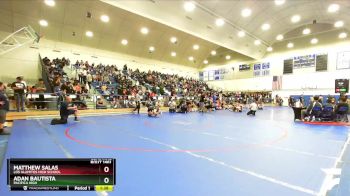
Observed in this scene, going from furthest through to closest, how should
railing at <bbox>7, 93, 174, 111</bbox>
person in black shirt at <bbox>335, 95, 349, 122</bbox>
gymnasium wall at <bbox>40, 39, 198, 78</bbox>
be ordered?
gymnasium wall at <bbox>40, 39, 198, 78</bbox> → railing at <bbox>7, 93, 174, 111</bbox> → person in black shirt at <bbox>335, 95, 349, 122</bbox>

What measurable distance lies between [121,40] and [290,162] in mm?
20619

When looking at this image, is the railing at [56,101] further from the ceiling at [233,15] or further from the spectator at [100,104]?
the ceiling at [233,15]

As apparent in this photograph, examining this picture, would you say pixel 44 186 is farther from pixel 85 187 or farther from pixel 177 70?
pixel 177 70

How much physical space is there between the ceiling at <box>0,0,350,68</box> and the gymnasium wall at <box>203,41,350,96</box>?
1.12 metres

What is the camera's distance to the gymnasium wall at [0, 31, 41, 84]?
16.1 meters

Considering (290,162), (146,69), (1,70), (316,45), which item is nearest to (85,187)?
(290,162)

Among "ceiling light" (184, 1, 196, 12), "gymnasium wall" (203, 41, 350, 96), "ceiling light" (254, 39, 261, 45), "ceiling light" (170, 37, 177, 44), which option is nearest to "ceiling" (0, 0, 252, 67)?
"ceiling light" (170, 37, 177, 44)

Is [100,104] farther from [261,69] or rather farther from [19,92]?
[261,69]

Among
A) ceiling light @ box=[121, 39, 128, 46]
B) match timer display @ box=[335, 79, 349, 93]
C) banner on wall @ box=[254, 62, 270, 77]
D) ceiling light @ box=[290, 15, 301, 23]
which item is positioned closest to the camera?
ceiling light @ box=[290, 15, 301, 23]

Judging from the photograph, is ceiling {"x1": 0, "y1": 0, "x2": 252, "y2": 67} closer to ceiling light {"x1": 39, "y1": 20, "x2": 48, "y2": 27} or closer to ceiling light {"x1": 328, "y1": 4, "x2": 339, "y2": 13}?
ceiling light {"x1": 39, "y1": 20, "x2": 48, "y2": 27}

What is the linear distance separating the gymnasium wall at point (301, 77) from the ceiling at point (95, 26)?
9566 millimetres

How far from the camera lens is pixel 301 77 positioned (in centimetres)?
2462

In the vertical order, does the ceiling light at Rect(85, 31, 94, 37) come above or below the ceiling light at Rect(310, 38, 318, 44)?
below
